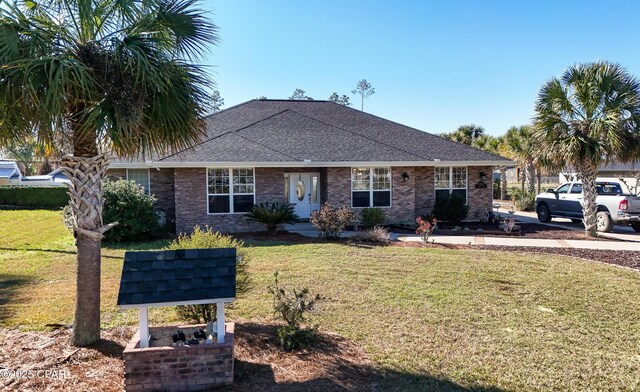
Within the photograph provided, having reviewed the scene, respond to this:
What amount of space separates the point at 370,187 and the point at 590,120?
777 cm

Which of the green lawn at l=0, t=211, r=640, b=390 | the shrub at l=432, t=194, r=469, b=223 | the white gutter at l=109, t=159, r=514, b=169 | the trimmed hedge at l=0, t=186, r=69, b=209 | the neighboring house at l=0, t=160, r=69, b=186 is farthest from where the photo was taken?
the neighboring house at l=0, t=160, r=69, b=186

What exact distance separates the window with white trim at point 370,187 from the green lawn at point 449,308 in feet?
17.4

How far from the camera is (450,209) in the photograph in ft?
57.8

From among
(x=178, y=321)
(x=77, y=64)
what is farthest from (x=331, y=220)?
(x=77, y=64)

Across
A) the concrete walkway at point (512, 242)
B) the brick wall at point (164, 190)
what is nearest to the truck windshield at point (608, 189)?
the concrete walkway at point (512, 242)

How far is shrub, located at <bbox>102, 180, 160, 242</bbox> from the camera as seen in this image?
13.1 metres

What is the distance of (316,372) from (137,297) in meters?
2.02

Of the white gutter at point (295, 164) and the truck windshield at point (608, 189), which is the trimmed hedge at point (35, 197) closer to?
the white gutter at point (295, 164)

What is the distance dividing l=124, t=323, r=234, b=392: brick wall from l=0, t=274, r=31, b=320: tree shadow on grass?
12.5 ft

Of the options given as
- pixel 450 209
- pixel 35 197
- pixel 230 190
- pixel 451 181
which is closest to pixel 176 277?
pixel 230 190

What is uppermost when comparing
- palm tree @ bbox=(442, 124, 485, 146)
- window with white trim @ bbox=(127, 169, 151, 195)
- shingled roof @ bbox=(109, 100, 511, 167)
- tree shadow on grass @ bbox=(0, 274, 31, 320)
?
palm tree @ bbox=(442, 124, 485, 146)

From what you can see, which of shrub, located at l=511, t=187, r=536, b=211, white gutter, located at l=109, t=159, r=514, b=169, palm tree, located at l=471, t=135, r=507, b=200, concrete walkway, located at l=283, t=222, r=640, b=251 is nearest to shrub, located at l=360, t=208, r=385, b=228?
concrete walkway, located at l=283, t=222, r=640, b=251

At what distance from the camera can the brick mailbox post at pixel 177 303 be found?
411 centimetres

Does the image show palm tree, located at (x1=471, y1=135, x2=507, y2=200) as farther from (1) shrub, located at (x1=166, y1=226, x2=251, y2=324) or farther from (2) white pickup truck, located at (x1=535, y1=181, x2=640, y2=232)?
(1) shrub, located at (x1=166, y1=226, x2=251, y2=324)
